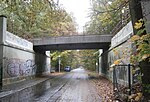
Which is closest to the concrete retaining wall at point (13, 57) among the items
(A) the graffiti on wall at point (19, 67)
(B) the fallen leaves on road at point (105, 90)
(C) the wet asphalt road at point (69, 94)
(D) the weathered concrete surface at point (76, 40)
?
(A) the graffiti on wall at point (19, 67)

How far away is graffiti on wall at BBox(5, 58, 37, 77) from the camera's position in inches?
939

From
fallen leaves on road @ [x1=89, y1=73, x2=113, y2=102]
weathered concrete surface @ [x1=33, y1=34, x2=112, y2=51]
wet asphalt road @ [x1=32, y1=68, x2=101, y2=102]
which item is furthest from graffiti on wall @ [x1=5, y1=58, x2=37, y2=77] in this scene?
fallen leaves on road @ [x1=89, y1=73, x2=113, y2=102]

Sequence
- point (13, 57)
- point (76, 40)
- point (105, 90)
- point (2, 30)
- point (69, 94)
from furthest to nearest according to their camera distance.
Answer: point (76, 40) → point (13, 57) → point (2, 30) → point (105, 90) → point (69, 94)

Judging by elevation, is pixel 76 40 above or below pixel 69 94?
above

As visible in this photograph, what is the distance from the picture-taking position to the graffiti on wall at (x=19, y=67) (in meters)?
23.9

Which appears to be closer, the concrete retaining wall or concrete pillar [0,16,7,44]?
concrete pillar [0,16,7,44]

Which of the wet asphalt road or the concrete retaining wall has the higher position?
the concrete retaining wall

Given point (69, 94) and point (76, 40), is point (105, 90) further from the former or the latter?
point (76, 40)

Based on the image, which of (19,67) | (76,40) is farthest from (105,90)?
(76,40)

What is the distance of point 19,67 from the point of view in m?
27.8

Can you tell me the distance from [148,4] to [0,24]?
14069 mm

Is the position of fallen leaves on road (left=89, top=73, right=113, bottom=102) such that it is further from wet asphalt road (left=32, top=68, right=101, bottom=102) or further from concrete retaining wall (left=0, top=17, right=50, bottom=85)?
concrete retaining wall (left=0, top=17, right=50, bottom=85)

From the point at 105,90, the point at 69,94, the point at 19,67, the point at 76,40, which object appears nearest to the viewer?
the point at 69,94

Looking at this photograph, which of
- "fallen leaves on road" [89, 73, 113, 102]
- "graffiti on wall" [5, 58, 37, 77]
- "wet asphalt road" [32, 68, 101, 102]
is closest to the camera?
"wet asphalt road" [32, 68, 101, 102]
